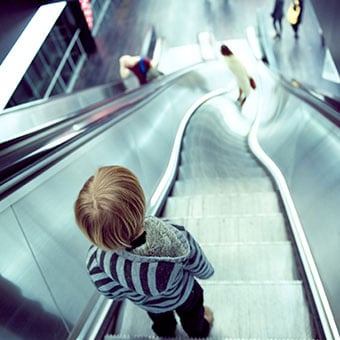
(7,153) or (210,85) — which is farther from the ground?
(210,85)

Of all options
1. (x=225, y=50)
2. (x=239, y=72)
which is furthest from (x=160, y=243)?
(x=239, y=72)

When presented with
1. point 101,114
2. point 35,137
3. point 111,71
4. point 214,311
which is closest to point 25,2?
point 111,71

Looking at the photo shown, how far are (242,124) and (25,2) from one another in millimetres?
4479

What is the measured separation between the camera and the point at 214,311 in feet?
6.84

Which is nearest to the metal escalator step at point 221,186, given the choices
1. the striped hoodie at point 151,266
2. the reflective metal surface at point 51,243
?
the reflective metal surface at point 51,243

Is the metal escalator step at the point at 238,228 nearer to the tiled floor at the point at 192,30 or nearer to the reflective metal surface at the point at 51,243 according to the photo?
the reflective metal surface at the point at 51,243

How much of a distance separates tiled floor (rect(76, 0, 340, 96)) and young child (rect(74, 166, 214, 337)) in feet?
28.2

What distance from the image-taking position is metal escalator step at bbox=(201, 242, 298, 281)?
7.68 ft

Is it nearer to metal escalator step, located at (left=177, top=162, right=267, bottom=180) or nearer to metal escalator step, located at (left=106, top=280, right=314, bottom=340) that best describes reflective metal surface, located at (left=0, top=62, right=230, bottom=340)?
metal escalator step, located at (left=106, top=280, right=314, bottom=340)

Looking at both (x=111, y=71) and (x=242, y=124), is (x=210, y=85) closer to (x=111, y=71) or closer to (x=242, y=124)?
(x=242, y=124)

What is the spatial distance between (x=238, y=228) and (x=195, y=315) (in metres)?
1.22

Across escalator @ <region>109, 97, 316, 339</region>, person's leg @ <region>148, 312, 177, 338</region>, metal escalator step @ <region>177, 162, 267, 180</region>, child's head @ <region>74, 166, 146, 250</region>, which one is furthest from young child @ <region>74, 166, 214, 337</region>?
metal escalator step @ <region>177, 162, 267, 180</region>

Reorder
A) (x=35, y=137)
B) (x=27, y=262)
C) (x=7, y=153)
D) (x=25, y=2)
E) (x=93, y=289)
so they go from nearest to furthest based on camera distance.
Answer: (x=7, y=153)
(x=27, y=262)
(x=35, y=137)
(x=93, y=289)
(x=25, y=2)

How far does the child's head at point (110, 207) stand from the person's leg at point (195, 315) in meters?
0.65
